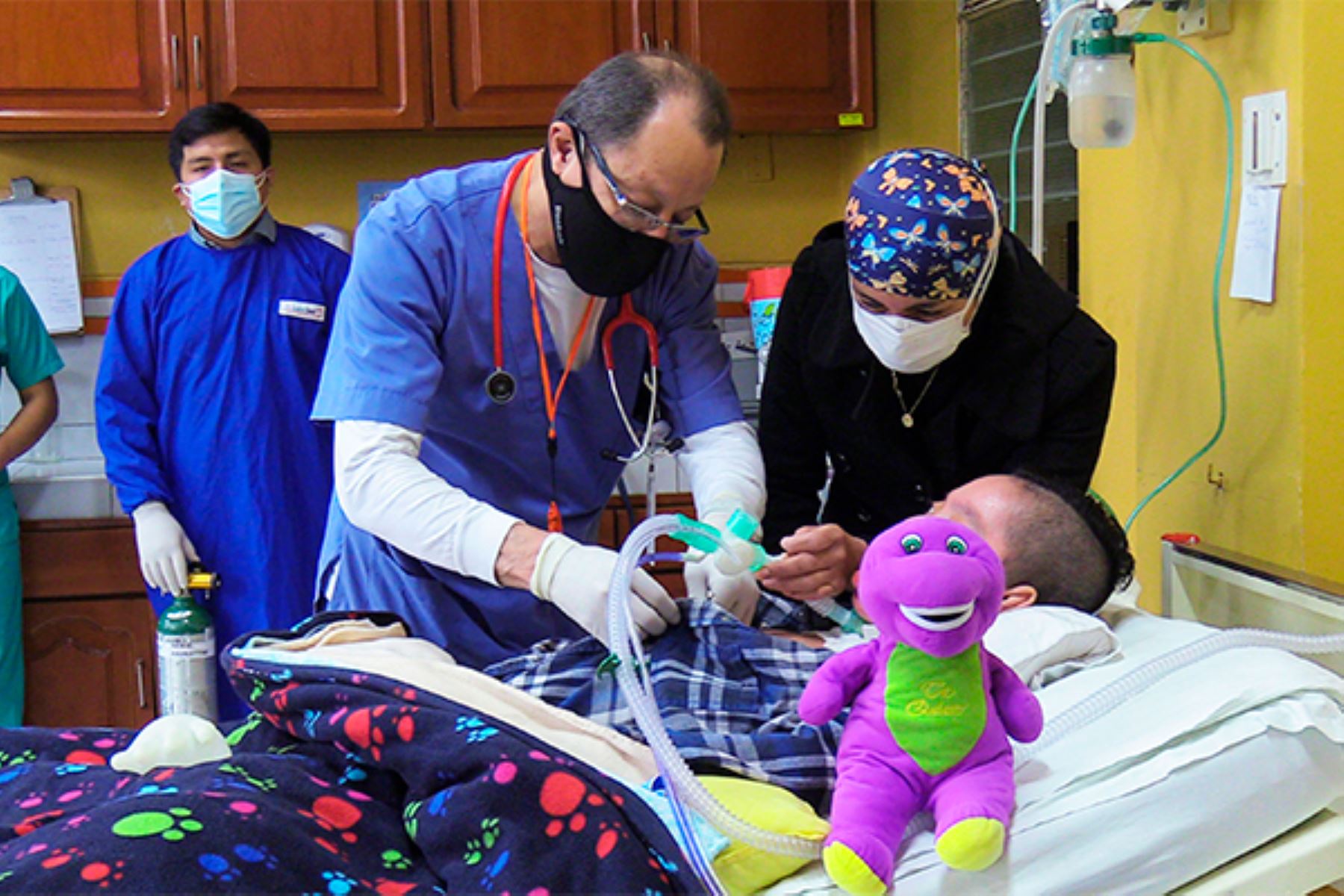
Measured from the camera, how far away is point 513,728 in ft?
3.54

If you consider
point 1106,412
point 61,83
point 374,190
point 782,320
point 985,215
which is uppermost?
point 61,83

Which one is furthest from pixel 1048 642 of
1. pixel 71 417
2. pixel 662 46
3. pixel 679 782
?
pixel 71 417

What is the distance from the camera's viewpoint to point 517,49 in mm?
3186

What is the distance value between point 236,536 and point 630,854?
1.94 meters

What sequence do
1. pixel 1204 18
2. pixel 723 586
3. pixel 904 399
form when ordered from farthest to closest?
pixel 1204 18 → pixel 904 399 → pixel 723 586

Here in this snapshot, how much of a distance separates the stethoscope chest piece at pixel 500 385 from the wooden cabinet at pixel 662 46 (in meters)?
1.76

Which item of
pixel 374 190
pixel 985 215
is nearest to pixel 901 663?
Answer: pixel 985 215

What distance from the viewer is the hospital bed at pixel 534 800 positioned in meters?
0.93

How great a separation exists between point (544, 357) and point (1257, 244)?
100 centimetres

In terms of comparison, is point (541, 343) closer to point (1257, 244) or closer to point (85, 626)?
point (1257, 244)

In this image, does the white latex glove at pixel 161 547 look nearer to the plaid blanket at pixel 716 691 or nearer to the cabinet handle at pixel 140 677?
the cabinet handle at pixel 140 677

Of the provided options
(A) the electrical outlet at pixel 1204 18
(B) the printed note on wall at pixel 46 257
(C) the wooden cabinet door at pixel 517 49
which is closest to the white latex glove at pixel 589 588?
(A) the electrical outlet at pixel 1204 18

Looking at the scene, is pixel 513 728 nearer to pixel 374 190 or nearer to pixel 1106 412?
pixel 1106 412

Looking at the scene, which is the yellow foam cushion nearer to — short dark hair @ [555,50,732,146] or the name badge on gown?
short dark hair @ [555,50,732,146]
